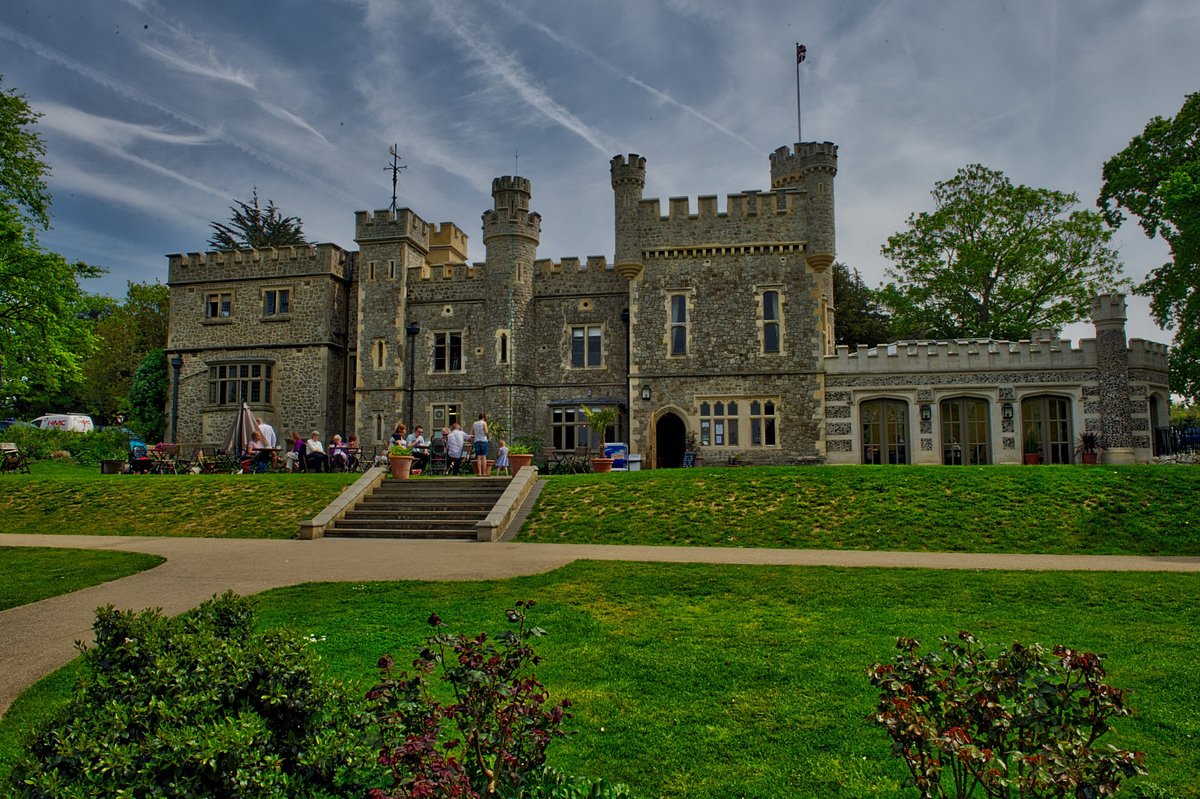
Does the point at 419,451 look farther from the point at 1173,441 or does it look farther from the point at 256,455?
the point at 1173,441

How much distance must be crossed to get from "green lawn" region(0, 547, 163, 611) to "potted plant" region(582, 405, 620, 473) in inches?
461

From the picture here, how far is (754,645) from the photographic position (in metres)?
6.36

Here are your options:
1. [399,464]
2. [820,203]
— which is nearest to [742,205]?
[820,203]

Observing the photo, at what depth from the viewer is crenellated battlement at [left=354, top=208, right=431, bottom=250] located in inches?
1145

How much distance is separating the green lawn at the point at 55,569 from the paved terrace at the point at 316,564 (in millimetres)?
300

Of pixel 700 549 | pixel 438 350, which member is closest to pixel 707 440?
pixel 438 350

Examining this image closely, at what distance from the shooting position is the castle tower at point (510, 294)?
89.8 feet

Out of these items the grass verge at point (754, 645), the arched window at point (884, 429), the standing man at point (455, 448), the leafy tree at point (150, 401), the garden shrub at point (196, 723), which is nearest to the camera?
the garden shrub at point (196, 723)

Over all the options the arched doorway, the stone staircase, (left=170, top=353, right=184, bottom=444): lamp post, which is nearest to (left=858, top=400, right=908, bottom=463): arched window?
the arched doorway

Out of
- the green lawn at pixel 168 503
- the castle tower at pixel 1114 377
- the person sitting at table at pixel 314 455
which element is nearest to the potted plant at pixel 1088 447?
the castle tower at pixel 1114 377

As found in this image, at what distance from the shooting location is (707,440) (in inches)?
1014

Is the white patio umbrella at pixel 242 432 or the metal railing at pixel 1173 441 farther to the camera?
the metal railing at pixel 1173 441

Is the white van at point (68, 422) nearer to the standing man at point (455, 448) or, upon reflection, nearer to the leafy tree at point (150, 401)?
the leafy tree at point (150, 401)

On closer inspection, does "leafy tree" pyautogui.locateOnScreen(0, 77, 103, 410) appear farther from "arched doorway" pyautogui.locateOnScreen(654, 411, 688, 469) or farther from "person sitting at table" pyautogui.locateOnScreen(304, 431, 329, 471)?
"arched doorway" pyautogui.locateOnScreen(654, 411, 688, 469)
